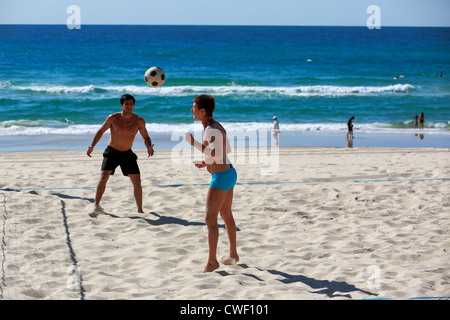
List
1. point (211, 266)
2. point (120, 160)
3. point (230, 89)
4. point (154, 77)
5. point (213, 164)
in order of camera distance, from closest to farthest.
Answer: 1. point (213, 164)
2. point (211, 266)
3. point (120, 160)
4. point (154, 77)
5. point (230, 89)

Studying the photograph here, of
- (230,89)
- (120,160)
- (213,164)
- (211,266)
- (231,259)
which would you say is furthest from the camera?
(230,89)

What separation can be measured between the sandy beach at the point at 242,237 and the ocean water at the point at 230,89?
417 inches

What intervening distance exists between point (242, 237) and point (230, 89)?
26.5 meters

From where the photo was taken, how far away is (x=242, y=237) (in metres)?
5.55

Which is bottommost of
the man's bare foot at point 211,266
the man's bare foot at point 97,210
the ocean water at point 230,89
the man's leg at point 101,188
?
the man's bare foot at point 211,266

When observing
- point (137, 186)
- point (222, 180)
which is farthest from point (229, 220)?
point (137, 186)

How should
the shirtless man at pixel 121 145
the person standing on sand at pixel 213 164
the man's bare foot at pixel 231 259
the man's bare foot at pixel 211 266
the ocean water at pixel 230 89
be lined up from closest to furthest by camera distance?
1. the person standing on sand at pixel 213 164
2. the man's bare foot at pixel 211 266
3. the man's bare foot at pixel 231 259
4. the shirtless man at pixel 121 145
5. the ocean water at pixel 230 89

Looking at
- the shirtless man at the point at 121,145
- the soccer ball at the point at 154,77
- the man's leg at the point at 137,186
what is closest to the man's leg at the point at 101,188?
the shirtless man at the point at 121,145

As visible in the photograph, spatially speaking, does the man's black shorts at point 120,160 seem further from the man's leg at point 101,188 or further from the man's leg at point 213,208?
the man's leg at point 213,208

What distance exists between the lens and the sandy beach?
419cm

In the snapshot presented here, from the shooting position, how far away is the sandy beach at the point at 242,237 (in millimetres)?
4188

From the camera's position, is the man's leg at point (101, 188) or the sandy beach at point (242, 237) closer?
the sandy beach at point (242, 237)

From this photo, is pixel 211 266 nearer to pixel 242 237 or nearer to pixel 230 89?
pixel 242 237

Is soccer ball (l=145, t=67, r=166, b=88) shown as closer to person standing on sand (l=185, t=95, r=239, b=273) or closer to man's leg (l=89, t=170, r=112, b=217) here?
man's leg (l=89, t=170, r=112, b=217)
